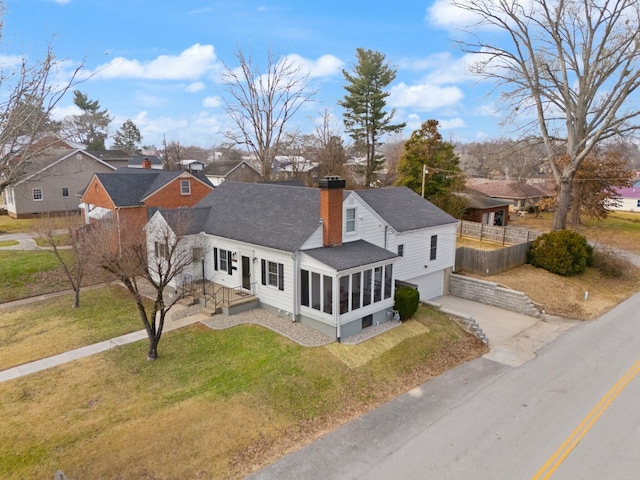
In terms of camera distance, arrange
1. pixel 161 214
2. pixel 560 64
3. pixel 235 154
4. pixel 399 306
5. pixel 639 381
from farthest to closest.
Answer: pixel 235 154, pixel 560 64, pixel 161 214, pixel 399 306, pixel 639 381

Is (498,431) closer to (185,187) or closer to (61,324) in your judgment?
(61,324)

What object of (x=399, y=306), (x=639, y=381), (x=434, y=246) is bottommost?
(x=639, y=381)

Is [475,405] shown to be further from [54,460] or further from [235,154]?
[235,154]

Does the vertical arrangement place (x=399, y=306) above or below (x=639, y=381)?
above

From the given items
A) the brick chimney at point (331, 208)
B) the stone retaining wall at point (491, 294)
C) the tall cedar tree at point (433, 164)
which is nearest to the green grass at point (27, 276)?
the brick chimney at point (331, 208)

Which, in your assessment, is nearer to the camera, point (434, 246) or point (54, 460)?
point (54, 460)

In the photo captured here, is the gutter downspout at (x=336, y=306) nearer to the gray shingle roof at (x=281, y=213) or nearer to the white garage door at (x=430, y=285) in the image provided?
the gray shingle roof at (x=281, y=213)

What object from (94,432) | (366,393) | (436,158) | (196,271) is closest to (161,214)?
(196,271)
